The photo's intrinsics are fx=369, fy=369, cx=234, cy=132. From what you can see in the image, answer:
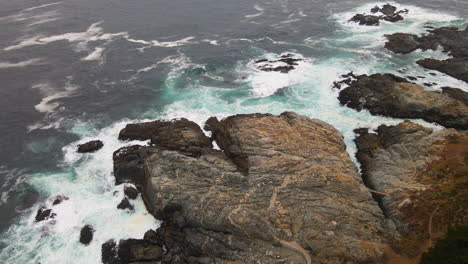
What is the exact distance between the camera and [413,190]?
47094 millimetres

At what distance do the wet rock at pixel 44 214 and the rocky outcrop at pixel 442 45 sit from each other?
7891 centimetres

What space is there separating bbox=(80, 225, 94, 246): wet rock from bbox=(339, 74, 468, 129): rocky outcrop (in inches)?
1954

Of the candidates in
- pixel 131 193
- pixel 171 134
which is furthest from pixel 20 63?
pixel 131 193

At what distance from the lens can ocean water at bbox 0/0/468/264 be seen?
51.3 meters

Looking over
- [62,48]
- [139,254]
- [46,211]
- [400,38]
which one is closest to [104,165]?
[46,211]

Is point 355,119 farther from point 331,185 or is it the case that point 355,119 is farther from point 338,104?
point 331,185

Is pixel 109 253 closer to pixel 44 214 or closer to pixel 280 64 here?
pixel 44 214

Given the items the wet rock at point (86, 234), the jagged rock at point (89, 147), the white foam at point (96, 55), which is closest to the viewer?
the wet rock at point (86, 234)

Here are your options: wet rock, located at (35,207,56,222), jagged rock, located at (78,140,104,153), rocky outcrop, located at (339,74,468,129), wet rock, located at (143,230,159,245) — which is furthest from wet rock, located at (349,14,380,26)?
wet rock, located at (35,207,56,222)

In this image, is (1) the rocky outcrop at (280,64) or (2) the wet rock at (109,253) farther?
(1) the rocky outcrop at (280,64)

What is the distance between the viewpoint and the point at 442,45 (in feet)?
296

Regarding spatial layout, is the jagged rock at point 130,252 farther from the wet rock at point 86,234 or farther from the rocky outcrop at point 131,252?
the wet rock at point 86,234

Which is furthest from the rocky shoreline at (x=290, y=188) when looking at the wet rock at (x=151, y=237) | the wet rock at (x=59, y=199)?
the wet rock at (x=59, y=199)

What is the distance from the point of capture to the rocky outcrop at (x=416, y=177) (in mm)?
42469
